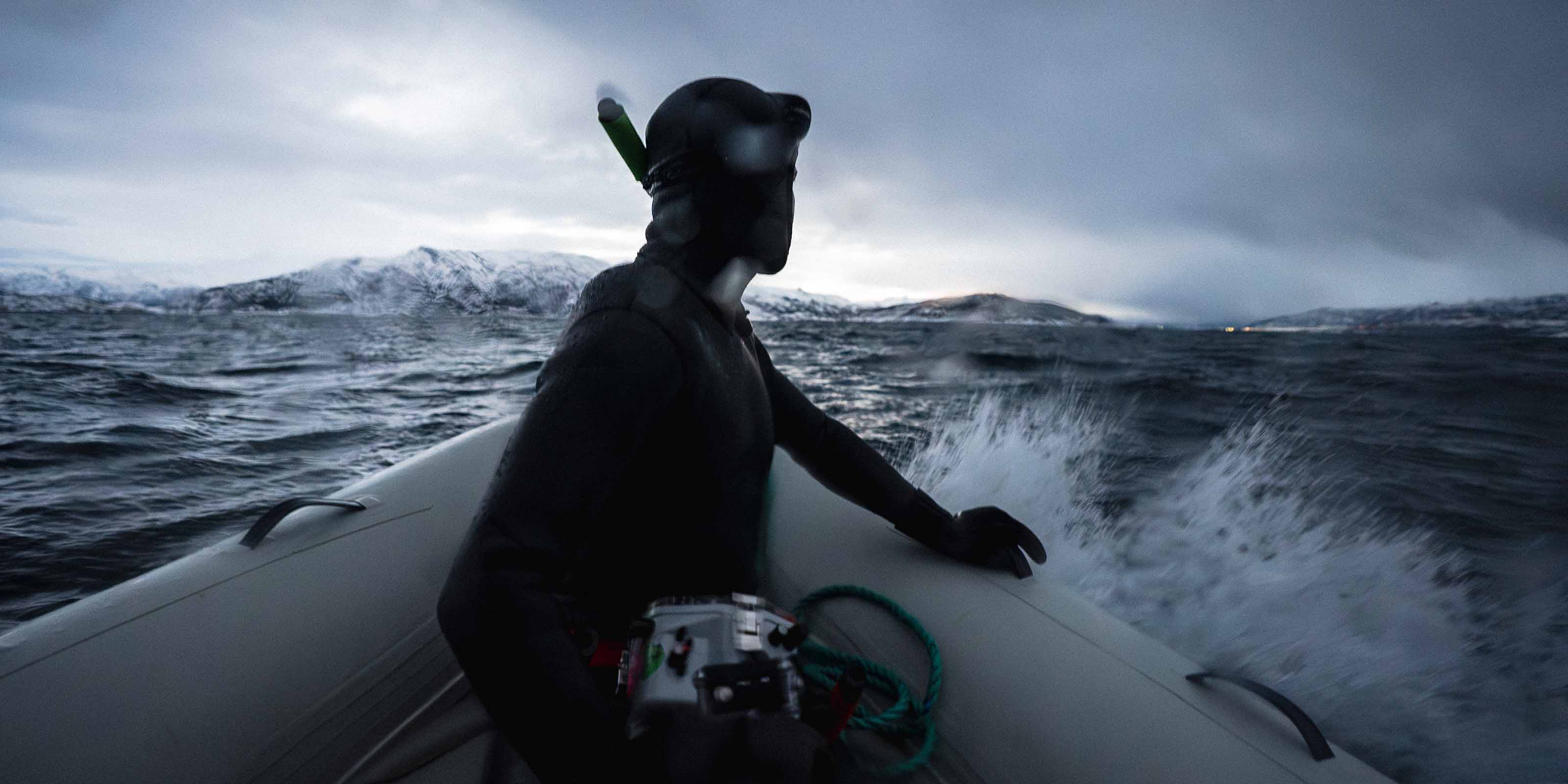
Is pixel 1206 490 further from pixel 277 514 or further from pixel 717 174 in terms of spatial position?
pixel 277 514

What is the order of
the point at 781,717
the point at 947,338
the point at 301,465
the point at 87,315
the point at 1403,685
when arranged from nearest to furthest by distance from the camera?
1. the point at 781,717
2. the point at 1403,685
3. the point at 301,465
4. the point at 947,338
5. the point at 87,315

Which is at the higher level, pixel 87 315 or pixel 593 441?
pixel 593 441

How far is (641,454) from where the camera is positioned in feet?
3.48

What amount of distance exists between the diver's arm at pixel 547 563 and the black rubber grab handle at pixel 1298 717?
1.23m

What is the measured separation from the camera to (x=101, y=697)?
47.9 inches

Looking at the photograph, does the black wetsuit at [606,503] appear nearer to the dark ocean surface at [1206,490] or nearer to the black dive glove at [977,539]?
the black dive glove at [977,539]

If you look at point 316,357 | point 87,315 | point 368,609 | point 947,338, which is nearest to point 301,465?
point 368,609

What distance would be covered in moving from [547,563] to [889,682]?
95 cm

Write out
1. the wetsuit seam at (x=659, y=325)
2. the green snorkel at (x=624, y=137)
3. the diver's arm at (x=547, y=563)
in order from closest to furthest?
the diver's arm at (x=547, y=563) → the wetsuit seam at (x=659, y=325) → the green snorkel at (x=624, y=137)

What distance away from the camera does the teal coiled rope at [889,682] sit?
4.27 ft

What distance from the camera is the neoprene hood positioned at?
1.16 meters

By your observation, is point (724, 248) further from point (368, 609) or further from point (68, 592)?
point (68, 592)

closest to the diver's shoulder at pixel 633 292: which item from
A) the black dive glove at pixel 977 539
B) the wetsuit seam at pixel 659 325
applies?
the wetsuit seam at pixel 659 325

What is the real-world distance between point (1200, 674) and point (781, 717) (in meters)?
1.04
